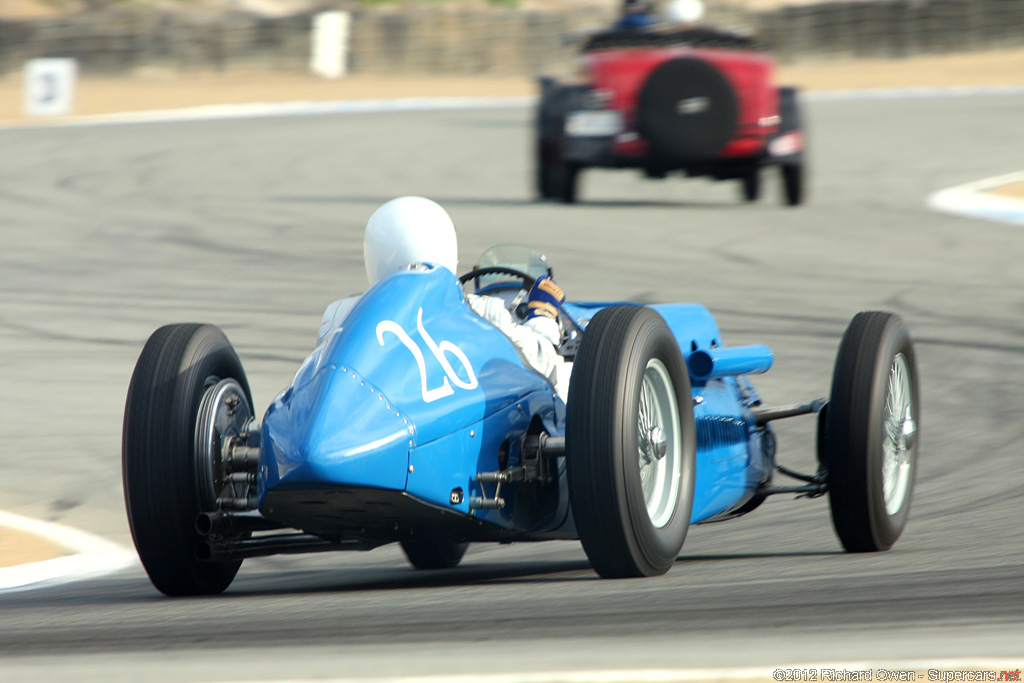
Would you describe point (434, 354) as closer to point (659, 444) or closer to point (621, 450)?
point (621, 450)

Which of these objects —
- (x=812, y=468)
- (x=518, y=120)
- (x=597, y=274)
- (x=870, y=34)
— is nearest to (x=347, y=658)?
(x=812, y=468)

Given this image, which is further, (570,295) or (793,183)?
(793,183)

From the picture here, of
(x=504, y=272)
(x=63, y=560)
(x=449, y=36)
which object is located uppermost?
(x=504, y=272)

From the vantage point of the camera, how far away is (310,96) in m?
33.1

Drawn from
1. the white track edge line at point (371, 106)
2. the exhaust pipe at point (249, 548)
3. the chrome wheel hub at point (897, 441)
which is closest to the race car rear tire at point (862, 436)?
the chrome wheel hub at point (897, 441)

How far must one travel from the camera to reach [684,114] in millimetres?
15664

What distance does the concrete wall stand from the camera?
36812 millimetres

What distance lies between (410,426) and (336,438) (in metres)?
0.24

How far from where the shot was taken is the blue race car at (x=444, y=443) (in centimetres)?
463

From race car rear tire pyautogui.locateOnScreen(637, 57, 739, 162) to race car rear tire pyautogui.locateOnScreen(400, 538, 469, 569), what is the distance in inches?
387

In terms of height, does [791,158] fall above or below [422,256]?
below

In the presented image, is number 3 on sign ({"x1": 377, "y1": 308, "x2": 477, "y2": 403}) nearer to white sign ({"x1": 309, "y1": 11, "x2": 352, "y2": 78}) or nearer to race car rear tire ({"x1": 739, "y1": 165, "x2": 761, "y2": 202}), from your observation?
race car rear tire ({"x1": 739, "y1": 165, "x2": 761, "y2": 202})

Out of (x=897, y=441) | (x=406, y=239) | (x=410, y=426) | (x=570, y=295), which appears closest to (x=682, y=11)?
(x=570, y=295)

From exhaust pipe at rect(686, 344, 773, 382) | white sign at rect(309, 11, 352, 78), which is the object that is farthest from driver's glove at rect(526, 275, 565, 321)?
white sign at rect(309, 11, 352, 78)
